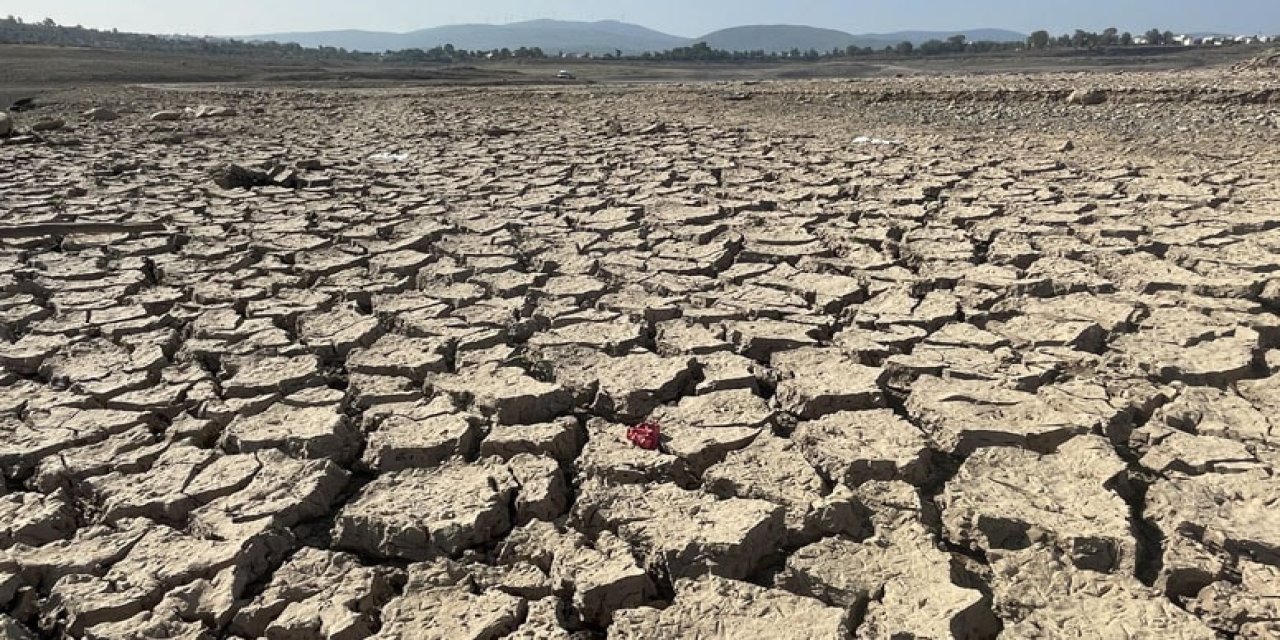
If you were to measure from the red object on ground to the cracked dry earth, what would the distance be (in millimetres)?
21

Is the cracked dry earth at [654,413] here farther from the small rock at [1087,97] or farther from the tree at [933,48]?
the tree at [933,48]

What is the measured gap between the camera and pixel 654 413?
2.04 meters

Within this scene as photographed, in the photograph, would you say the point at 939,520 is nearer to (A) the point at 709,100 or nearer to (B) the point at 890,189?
(B) the point at 890,189

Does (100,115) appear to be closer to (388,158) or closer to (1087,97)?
(388,158)

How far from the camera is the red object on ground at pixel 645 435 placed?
6.20 ft

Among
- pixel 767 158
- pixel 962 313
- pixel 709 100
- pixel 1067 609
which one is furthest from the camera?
pixel 709 100

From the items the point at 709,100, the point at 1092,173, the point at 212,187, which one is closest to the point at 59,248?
the point at 212,187

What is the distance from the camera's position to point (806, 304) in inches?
108

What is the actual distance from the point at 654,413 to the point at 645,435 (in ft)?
0.44

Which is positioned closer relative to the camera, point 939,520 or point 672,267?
point 939,520

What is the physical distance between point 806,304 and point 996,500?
3.90 feet

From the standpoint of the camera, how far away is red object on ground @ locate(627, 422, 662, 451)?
189 centimetres

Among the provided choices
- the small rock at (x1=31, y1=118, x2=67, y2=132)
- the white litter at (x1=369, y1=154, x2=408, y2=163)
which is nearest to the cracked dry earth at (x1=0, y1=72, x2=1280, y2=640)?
the white litter at (x1=369, y1=154, x2=408, y2=163)

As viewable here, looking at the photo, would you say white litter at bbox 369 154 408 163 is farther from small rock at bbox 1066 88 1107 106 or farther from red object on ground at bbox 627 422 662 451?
small rock at bbox 1066 88 1107 106
